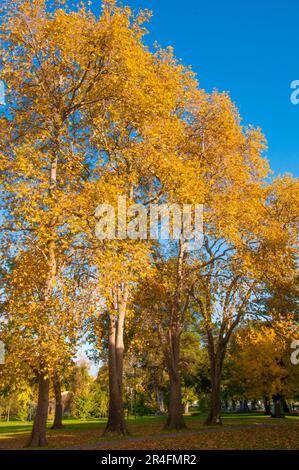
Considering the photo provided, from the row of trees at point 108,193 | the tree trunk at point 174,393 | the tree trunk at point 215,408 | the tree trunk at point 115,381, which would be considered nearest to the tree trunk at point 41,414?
the row of trees at point 108,193

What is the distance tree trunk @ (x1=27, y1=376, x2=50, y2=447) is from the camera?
19234 mm

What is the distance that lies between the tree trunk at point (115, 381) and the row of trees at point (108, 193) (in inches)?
2.9

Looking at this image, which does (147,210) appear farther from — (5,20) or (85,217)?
(5,20)

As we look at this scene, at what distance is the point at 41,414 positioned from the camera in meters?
19.3

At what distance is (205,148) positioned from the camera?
92.3 feet

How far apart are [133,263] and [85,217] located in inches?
102

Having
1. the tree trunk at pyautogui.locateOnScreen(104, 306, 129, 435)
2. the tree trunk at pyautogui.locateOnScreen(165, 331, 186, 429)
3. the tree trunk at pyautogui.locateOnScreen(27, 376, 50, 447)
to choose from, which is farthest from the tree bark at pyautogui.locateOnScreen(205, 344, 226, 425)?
the tree trunk at pyautogui.locateOnScreen(27, 376, 50, 447)

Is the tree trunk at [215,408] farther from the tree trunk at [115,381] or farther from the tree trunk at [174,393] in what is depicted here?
the tree trunk at [115,381]

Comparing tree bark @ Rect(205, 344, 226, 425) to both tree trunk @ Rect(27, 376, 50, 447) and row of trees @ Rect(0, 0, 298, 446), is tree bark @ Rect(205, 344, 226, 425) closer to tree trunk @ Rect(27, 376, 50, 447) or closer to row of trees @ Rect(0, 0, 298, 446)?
row of trees @ Rect(0, 0, 298, 446)

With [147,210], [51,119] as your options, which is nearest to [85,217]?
[51,119]

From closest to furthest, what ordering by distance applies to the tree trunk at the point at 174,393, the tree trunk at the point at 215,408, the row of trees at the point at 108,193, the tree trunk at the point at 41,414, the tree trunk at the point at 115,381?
the row of trees at the point at 108,193 < the tree trunk at the point at 41,414 < the tree trunk at the point at 115,381 < the tree trunk at the point at 174,393 < the tree trunk at the point at 215,408

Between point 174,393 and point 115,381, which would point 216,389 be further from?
point 115,381

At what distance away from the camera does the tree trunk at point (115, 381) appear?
23766 millimetres

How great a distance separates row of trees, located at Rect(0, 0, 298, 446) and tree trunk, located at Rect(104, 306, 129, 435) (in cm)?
7
